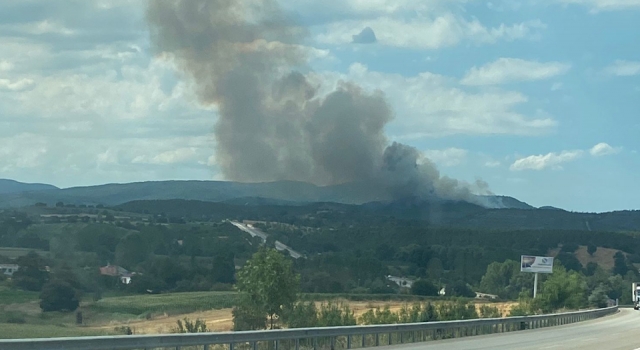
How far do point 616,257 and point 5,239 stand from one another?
95.8 meters

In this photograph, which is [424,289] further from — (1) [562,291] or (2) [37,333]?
(2) [37,333]

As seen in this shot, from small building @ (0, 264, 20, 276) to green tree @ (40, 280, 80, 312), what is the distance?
8690 mm

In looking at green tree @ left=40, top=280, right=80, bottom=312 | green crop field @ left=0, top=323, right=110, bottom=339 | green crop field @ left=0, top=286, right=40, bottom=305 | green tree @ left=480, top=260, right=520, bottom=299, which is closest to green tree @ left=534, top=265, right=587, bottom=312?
green tree @ left=480, top=260, right=520, bottom=299

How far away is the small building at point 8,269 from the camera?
234 ft

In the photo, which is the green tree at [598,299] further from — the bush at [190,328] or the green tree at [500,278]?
the bush at [190,328]

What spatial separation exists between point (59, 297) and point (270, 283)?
17154mm

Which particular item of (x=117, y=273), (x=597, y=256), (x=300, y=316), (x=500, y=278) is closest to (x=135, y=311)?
(x=300, y=316)

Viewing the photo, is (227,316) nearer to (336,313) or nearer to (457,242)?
(336,313)

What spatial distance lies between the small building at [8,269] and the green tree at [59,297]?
342 inches

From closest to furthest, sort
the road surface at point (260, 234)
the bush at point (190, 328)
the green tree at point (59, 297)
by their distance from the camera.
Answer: the bush at point (190, 328) → the green tree at point (59, 297) → the road surface at point (260, 234)

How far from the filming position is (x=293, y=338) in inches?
868

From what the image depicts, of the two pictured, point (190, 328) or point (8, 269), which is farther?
point (8, 269)

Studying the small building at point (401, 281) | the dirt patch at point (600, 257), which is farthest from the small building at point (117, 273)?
the dirt patch at point (600, 257)

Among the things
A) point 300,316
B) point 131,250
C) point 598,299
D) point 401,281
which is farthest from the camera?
point 401,281
